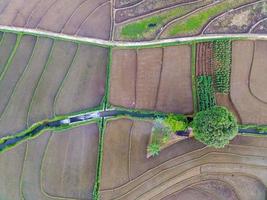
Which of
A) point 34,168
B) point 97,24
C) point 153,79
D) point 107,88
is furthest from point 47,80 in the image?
point 153,79

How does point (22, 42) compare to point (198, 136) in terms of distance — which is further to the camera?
point (22, 42)

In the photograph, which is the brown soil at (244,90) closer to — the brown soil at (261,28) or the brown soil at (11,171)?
the brown soil at (261,28)

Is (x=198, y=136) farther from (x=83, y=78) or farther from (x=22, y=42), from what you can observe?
(x=22, y=42)

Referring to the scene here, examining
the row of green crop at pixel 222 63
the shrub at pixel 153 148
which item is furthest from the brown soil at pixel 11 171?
the row of green crop at pixel 222 63

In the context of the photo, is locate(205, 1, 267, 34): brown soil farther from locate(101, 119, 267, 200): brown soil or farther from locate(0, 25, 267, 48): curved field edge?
locate(101, 119, 267, 200): brown soil

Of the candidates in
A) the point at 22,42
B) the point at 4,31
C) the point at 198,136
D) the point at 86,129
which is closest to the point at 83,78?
the point at 86,129

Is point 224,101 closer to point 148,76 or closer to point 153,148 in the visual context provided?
point 148,76

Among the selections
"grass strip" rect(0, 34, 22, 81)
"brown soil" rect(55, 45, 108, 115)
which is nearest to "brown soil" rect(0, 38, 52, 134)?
"grass strip" rect(0, 34, 22, 81)
